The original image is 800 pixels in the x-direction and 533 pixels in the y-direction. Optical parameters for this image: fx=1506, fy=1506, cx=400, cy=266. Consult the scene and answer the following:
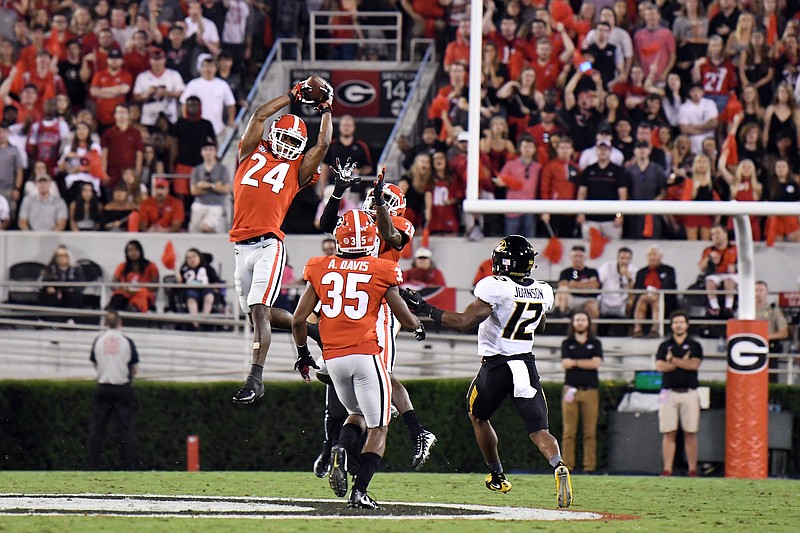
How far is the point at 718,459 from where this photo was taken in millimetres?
14914

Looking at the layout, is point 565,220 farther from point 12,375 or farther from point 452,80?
point 12,375

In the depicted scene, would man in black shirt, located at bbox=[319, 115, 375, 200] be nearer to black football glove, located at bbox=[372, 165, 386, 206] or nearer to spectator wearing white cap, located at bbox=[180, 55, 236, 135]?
spectator wearing white cap, located at bbox=[180, 55, 236, 135]

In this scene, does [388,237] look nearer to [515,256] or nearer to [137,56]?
[515,256]

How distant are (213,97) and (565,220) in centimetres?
503

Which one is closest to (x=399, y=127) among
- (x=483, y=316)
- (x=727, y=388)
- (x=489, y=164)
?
(x=489, y=164)

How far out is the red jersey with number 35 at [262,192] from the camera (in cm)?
1021

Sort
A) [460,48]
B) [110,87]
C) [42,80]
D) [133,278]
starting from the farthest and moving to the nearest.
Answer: [42,80] < [110,87] < [460,48] < [133,278]

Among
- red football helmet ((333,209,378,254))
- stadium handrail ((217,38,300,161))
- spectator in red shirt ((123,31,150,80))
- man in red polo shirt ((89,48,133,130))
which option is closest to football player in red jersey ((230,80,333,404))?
red football helmet ((333,209,378,254))

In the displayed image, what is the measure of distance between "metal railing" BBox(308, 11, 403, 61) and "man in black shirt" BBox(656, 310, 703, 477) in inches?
252

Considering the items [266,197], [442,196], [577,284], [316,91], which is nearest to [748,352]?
[577,284]

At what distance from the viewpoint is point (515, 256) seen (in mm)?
9734

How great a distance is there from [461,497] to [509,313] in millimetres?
1579

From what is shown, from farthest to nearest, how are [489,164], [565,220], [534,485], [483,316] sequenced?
[565,220]
[489,164]
[534,485]
[483,316]

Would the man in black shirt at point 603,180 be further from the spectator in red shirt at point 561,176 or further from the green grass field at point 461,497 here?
the green grass field at point 461,497
